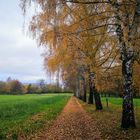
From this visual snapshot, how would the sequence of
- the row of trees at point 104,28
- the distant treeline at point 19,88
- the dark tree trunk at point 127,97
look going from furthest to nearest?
the distant treeline at point 19,88 → the dark tree trunk at point 127,97 → the row of trees at point 104,28

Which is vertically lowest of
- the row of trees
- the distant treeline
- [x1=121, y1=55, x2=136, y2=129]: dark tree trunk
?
[x1=121, y1=55, x2=136, y2=129]: dark tree trunk

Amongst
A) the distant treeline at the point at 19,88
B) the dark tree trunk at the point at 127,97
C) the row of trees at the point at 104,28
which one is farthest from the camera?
the distant treeline at the point at 19,88

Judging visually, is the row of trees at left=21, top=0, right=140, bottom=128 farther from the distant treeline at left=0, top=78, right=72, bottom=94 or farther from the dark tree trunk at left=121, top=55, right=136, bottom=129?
the distant treeline at left=0, top=78, right=72, bottom=94

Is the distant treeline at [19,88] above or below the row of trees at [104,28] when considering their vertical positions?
above

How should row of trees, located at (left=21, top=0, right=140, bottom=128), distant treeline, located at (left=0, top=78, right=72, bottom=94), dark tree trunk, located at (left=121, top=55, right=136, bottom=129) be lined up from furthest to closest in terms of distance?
distant treeline, located at (left=0, top=78, right=72, bottom=94), dark tree trunk, located at (left=121, top=55, right=136, bottom=129), row of trees, located at (left=21, top=0, right=140, bottom=128)

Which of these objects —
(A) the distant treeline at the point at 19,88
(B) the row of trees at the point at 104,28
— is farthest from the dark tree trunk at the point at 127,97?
(A) the distant treeline at the point at 19,88

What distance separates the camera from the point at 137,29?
13875mm

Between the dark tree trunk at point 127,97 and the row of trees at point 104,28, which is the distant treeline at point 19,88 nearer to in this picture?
the row of trees at point 104,28

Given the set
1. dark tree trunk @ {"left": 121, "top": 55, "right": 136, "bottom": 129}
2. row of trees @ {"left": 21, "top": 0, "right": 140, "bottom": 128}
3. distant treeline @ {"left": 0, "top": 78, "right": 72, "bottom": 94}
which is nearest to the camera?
row of trees @ {"left": 21, "top": 0, "right": 140, "bottom": 128}

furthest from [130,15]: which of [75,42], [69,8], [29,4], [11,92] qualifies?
[11,92]

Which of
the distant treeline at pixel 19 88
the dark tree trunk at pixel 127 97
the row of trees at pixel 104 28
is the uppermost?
the distant treeline at pixel 19 88

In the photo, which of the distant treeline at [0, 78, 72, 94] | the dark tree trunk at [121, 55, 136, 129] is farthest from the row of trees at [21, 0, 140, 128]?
the distant treeline at [0, 78, 72, 94]

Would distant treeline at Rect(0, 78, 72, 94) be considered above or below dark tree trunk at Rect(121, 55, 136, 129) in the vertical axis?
above

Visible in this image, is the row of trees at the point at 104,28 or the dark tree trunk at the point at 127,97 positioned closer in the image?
the row of trees at the point at 104,28
